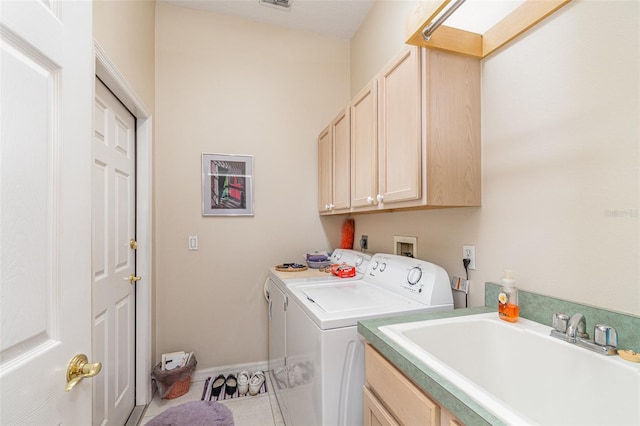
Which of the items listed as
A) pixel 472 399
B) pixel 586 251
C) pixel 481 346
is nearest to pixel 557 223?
pixel 586 251

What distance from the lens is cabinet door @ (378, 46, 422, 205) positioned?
4.00ft

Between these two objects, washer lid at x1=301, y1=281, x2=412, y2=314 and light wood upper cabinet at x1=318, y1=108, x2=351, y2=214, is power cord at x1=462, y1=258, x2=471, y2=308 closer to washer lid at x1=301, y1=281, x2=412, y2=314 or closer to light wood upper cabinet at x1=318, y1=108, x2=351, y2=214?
washer lid at x1=301, y1=281, x2=412, y2=314

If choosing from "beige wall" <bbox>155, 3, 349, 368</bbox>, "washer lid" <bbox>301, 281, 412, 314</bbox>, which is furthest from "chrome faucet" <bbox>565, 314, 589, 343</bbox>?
"beige wall" <bbox>155, 3, 349, 368</bbox>

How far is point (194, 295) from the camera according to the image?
7.75ft

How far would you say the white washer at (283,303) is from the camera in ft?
5.83

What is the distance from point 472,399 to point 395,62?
4.55 feet

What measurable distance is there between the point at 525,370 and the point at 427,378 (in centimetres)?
47

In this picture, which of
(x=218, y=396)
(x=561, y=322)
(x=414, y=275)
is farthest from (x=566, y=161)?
(x=218, y=396)

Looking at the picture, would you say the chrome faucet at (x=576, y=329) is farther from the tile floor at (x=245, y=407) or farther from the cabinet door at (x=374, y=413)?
the tile floor at (x=245, y=407)

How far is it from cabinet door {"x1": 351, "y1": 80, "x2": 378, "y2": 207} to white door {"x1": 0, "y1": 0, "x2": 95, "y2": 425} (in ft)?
4.14

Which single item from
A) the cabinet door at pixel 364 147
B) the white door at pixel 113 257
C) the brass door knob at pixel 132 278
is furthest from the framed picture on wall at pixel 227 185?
the cabinet door at pixel 364 147

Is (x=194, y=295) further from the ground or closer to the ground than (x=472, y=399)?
closer to the ground

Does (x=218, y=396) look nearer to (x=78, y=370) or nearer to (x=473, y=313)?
(x=78, y=370)

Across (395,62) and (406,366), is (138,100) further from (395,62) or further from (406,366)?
(406,366)
